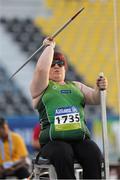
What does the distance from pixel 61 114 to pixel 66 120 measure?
0.17 ft

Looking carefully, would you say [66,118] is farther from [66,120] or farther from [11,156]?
[11,156]

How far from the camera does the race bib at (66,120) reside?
4.10m

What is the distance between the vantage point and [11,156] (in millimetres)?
7441

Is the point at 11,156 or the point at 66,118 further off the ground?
the point at 66,118

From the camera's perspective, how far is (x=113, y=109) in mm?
13125

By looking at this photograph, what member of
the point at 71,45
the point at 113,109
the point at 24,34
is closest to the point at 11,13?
the point at 24,34

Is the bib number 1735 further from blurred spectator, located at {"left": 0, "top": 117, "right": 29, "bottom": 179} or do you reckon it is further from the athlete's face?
blurred spectator, located at {"left": 0, "top": 117, "right": 29, "bottom": 179}

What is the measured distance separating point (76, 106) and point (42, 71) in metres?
0.34

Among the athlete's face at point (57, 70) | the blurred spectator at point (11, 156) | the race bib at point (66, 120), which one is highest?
the athlete's face at point (57, 70)

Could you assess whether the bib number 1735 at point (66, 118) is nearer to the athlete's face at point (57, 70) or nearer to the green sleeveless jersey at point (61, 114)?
the green sleeveless jersey at point (61, 114)

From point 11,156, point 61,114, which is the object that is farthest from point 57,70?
point 11,156

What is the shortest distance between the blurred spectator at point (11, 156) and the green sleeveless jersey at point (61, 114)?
3.08m

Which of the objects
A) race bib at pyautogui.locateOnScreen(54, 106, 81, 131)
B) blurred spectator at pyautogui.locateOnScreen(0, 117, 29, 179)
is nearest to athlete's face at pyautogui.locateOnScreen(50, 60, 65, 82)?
race bib at pyautogui.locateOnScreen(54, 106, 81, 131)

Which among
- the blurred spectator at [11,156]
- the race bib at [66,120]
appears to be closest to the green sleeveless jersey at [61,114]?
the race bib at [66,120]
